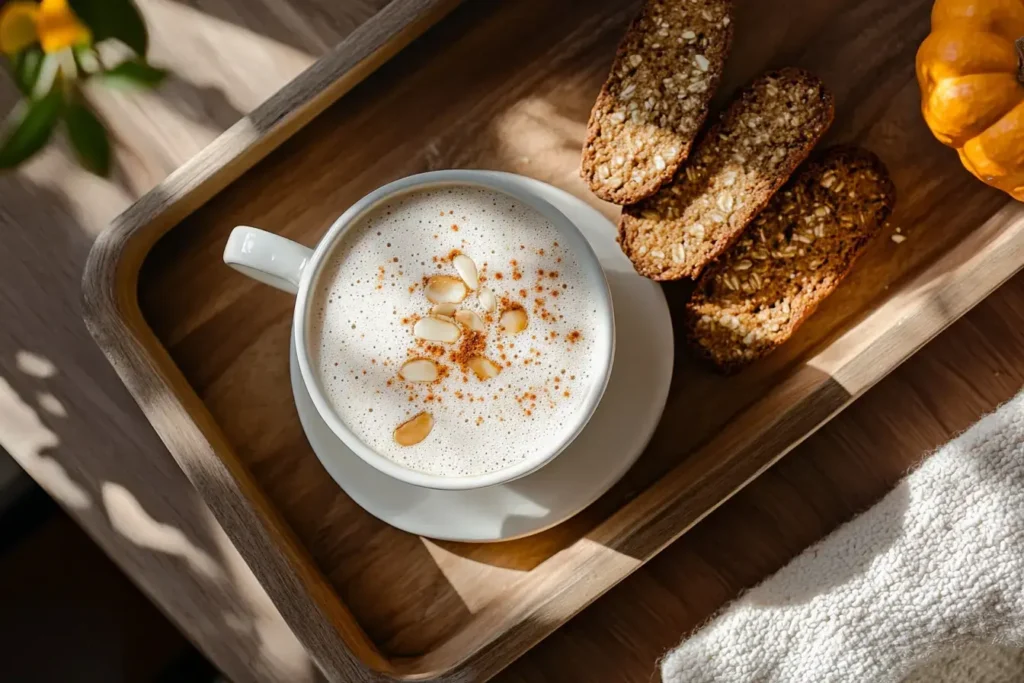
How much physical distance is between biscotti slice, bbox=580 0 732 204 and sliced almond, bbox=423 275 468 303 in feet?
0.60

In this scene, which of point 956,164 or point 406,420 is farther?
point 956,164

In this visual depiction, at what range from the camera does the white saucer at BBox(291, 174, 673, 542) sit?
2.48 ft

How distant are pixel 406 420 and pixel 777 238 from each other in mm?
356

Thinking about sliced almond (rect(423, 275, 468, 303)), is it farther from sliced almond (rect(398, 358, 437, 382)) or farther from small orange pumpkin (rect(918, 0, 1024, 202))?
small orange pumpkin (rect(918, 0, 1024, 202))

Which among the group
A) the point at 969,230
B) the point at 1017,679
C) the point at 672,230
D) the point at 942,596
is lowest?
the point at 1017,679

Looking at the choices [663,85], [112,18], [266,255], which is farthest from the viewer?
[663,85]

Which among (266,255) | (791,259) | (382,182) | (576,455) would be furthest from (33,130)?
(791,259)

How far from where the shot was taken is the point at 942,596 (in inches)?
32.7

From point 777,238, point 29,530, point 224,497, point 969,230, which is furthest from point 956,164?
point 29,530

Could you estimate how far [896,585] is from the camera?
2.71 feet

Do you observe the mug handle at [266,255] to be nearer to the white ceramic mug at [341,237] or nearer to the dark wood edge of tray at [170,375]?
the white ceramic mug at [341,237]

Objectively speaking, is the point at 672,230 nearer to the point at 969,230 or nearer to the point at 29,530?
the point at 969,230

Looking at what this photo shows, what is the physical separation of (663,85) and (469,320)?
10.6 inches

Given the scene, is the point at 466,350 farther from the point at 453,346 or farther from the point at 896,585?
the point at 896,585
